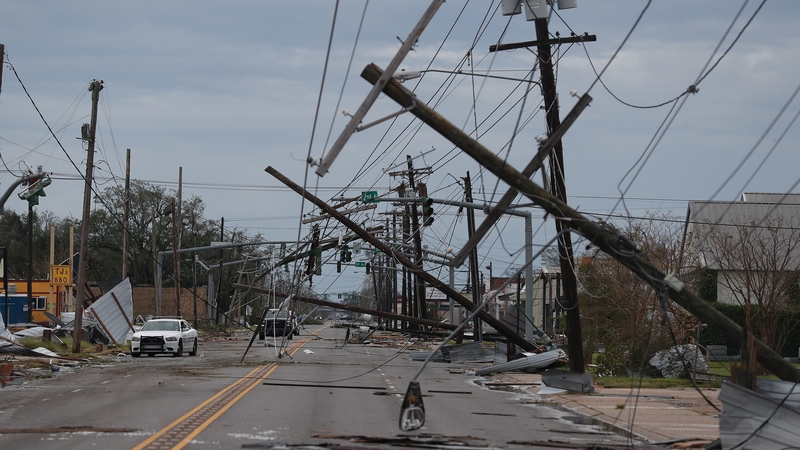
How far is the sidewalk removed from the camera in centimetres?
1484

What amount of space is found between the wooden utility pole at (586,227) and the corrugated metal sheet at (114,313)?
110 ft

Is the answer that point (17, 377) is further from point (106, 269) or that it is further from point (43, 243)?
point (43, 243)

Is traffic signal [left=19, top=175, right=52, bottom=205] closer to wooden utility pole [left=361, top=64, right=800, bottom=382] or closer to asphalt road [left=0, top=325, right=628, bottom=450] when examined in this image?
asphalt road [left=0, top=325, right=628, bottom=450]

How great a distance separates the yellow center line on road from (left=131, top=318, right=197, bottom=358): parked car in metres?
14.3

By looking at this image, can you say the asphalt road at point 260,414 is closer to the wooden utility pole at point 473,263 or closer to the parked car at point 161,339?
the parked car at point 161,339

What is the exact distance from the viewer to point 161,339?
36.2 m

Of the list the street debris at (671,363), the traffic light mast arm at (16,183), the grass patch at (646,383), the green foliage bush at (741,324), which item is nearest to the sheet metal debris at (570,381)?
the grass patch at (646,383)

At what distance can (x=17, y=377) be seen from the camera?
23.6 metres

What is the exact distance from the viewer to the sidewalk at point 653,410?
1484 centimetres

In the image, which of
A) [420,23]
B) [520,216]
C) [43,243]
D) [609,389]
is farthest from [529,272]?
[43,243]

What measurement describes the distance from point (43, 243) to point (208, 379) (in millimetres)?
80240

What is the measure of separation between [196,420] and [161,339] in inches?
914

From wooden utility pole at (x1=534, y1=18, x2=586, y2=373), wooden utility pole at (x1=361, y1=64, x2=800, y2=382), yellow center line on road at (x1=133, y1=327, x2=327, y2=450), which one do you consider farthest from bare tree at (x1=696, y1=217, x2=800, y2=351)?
wooden utility pole at (x1=361, y1=64, x2=800, y2=382)

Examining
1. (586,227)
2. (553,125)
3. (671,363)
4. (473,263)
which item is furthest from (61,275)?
(586,227)
